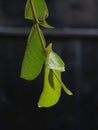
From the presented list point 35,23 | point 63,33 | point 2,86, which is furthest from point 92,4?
point 35,23

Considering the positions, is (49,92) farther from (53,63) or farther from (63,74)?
(63,74)

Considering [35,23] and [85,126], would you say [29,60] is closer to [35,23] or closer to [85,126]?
[35,23]

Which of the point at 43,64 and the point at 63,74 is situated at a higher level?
the point at 43,64

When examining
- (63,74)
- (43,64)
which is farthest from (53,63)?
(63,74)

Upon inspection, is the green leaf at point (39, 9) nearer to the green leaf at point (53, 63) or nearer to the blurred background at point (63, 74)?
the green leaf at point (53, 63)

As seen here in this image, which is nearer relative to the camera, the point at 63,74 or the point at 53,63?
the point at 53,63

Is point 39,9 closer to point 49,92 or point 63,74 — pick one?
point 49,92

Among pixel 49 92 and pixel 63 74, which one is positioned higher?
pixel 49 92
